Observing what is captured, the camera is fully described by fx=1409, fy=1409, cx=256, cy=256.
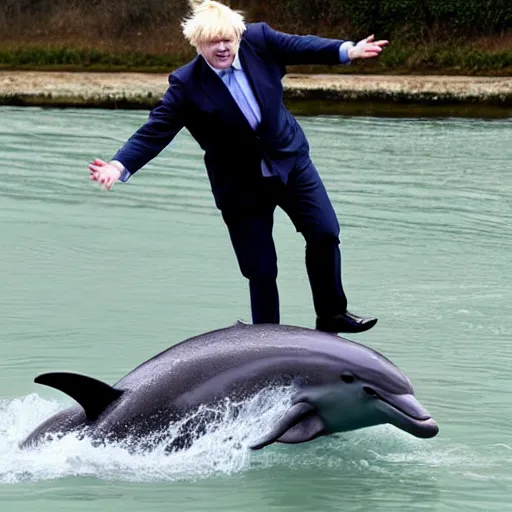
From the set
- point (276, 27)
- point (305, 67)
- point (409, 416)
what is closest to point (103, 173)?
point (409, 416)

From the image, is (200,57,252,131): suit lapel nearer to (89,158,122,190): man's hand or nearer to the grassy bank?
(89,158,122,190): man's hand

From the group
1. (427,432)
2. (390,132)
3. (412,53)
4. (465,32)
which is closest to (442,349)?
(427,432)

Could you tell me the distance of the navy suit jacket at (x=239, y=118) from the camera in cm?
665

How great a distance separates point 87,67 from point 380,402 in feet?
75.1

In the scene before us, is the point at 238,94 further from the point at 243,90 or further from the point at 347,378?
the point at 347,378

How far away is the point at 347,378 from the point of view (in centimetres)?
606

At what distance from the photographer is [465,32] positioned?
30.2 m

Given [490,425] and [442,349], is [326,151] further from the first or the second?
[490,425]

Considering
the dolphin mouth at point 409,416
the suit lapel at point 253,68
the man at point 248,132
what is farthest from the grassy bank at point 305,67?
the dolphin mouth at point 409,416

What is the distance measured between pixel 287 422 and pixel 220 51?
177cm

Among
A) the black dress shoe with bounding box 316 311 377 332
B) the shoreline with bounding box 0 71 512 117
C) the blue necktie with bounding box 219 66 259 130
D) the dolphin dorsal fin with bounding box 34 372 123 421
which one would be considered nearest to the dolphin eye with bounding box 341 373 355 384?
the dolphin dorsal fin with bounding box 34 372 123 421

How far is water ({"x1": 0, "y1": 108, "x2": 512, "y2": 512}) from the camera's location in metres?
6.18

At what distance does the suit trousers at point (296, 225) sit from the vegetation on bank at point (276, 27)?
19586mm

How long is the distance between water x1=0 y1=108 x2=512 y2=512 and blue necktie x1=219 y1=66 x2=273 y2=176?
4.07 ft
